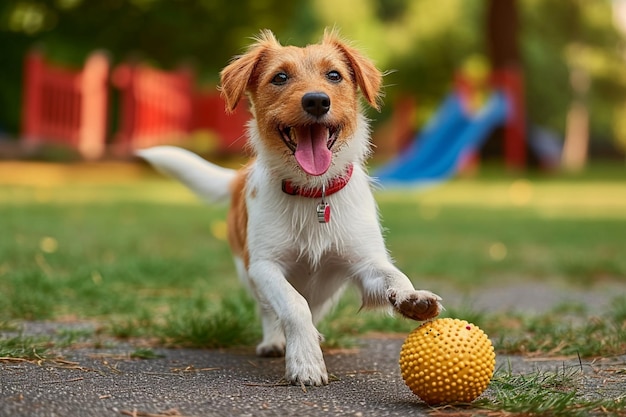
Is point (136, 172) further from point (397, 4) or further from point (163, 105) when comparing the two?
point (397, 4)

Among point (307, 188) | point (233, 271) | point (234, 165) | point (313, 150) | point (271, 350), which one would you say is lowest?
point (234, 165)

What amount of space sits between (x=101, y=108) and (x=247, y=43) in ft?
25.7

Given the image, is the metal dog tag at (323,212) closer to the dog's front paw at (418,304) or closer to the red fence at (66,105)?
the dog's front paw at (418,304)

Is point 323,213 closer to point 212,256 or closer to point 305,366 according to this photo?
point 305,366

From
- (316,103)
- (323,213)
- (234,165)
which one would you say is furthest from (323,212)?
(234,165)

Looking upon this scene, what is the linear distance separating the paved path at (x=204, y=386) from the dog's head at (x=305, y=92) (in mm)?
888

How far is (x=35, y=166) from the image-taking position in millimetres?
17562

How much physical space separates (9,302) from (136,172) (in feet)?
48.1

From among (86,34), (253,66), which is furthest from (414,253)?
(86,34)

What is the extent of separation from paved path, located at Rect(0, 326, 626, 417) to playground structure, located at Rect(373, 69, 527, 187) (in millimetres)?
12253

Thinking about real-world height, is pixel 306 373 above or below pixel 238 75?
below

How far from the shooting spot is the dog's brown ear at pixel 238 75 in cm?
392

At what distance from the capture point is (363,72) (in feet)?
13.2

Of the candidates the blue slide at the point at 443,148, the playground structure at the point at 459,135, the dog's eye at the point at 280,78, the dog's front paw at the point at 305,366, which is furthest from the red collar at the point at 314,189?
the blue slide at the point at 443,148
